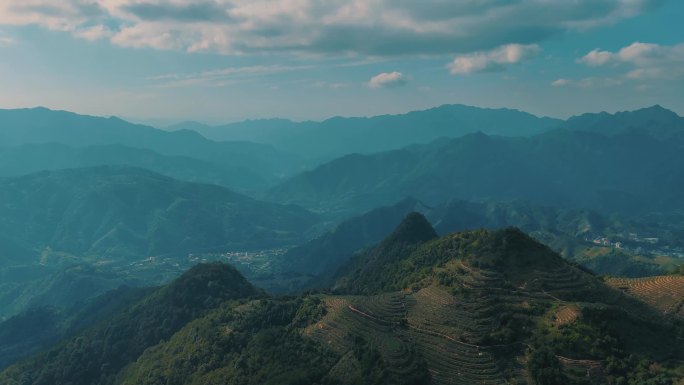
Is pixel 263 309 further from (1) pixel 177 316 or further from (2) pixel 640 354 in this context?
(2) pixel 640 354

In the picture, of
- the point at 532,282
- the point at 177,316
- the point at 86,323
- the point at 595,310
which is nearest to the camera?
the point at 595,310

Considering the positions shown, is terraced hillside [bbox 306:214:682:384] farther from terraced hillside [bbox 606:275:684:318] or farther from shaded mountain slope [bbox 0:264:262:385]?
shaded mountain slope [bbox 0:264:262:385]

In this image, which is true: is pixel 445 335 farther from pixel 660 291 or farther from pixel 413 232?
pixel 413 232

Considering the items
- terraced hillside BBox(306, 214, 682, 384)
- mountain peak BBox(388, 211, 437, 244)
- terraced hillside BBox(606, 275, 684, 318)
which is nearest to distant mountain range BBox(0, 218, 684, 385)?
terraced hillside BBox(306, 214, 682, 384)

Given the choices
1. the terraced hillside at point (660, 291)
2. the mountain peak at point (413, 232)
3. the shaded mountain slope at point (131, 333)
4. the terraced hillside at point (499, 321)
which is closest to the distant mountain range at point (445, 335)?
the terraced hillside at point (499, 321)

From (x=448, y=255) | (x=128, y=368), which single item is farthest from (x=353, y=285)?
(x=128, y=368)
